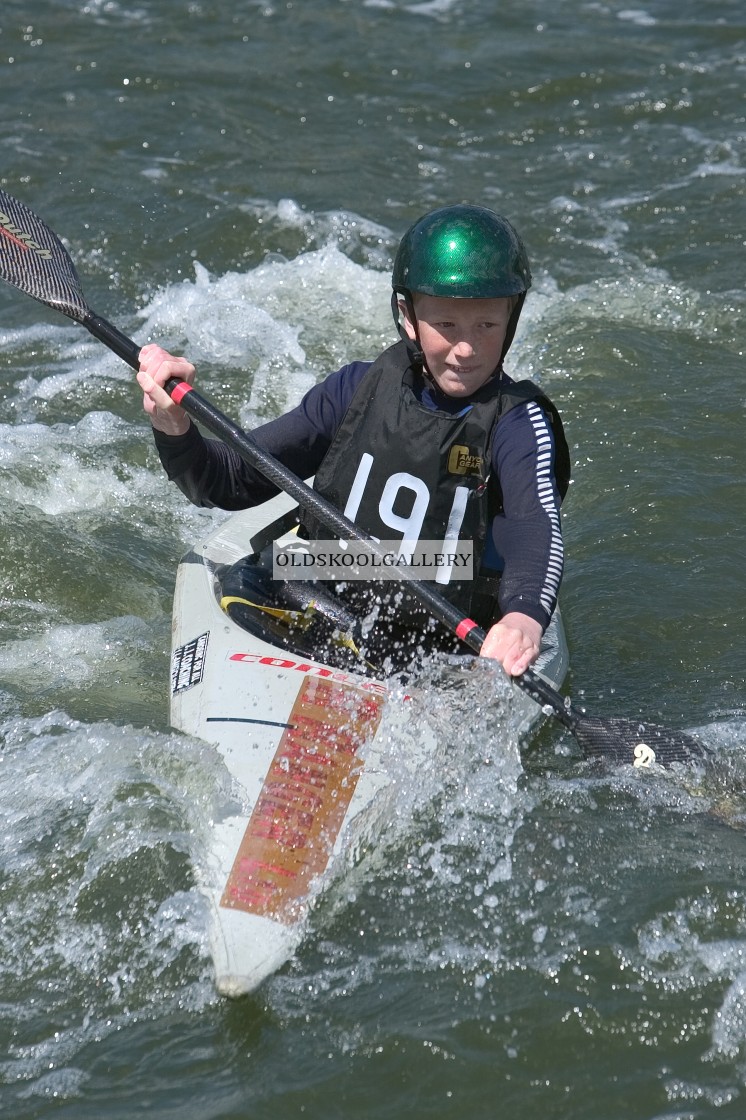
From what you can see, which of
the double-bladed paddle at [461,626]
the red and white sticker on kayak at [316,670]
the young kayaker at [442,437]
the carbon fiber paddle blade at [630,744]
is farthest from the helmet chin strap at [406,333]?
the carbon fiber paddle blade at [630,744]

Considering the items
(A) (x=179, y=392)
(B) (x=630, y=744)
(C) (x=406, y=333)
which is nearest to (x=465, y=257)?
(C) (x=406, y=333)

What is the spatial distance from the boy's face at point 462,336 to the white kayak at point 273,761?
85 centimetres

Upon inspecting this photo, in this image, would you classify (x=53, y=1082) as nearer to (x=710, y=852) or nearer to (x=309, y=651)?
(x=309, y=651)

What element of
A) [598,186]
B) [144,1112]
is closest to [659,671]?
[144,1112]

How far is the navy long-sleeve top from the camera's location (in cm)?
340

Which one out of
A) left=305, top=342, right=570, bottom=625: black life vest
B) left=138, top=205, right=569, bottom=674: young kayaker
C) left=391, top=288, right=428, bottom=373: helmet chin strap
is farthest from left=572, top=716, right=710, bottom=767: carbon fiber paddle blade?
left=391, top=288, right=428, bottom=373: helmet chin strap

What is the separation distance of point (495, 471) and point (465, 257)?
1.89 feet

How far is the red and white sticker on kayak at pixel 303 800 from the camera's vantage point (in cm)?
304

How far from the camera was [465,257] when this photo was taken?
3.43m

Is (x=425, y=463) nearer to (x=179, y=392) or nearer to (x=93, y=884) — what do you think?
(x=179, y=392)

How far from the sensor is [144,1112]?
271cm

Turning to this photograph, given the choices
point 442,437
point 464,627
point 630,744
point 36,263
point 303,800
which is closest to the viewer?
point 303,800

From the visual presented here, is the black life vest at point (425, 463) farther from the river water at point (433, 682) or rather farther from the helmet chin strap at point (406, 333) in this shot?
the river water at point (433, 682)

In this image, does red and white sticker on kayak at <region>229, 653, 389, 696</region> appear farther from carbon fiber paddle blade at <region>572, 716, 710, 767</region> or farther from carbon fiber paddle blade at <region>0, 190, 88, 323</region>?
carbon fiber paddle blade at <region>0, 190, 88, 323</region>
